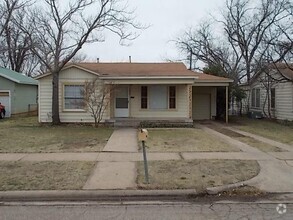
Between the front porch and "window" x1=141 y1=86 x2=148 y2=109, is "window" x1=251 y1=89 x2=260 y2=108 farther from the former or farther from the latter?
"window" x1=141 y1=86 x2=148 y2=109

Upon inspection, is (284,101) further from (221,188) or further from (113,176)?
(113,176)

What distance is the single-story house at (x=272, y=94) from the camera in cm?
2228

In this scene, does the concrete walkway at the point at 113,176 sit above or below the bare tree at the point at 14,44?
below

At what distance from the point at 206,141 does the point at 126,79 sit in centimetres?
786

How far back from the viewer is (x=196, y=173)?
7.78m

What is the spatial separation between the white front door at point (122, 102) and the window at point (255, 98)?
1290cm

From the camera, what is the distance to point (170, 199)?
6.24 meters

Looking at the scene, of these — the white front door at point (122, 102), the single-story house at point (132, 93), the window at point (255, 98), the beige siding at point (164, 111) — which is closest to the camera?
the single-story house at point (132, 93)

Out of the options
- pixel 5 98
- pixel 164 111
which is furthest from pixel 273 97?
pixel 5 98

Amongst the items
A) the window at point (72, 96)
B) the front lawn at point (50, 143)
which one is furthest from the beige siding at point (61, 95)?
the front lawn at point (50, 143)

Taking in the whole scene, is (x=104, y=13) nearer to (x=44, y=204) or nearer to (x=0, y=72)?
(x=0, y=72)

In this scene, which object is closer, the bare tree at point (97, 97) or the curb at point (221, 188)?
the curb at point (221, 188)

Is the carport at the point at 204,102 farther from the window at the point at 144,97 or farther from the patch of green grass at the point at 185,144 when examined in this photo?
the patch of green grass at the point at 185,144

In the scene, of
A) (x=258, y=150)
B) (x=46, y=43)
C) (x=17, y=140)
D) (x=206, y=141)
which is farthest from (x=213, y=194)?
(x=46, y=43)
